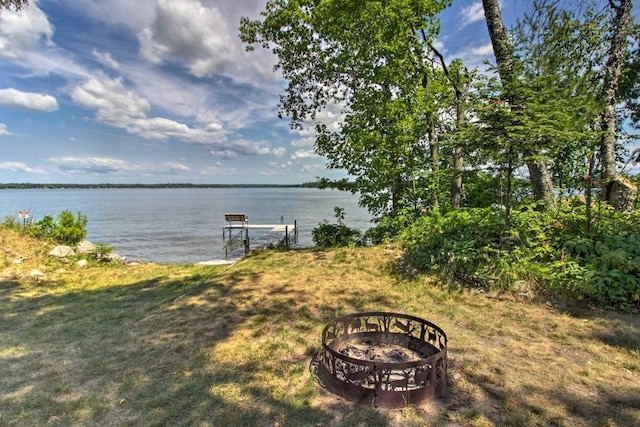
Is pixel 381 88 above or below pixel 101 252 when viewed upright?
above

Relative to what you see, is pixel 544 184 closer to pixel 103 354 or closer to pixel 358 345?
pixel 358 345

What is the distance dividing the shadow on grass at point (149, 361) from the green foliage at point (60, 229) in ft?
12.3

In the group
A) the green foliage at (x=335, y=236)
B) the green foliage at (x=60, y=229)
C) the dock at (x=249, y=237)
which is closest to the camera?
the green foliage at (x=335, y=236)

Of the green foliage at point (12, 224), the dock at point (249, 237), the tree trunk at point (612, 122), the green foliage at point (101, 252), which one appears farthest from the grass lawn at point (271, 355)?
the dock at point (249, 237)

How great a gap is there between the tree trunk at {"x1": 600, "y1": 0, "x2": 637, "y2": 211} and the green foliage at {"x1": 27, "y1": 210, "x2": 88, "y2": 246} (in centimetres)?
1176

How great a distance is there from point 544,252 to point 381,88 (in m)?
5.10

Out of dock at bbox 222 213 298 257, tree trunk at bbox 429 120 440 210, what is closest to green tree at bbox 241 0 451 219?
tree trunk at bbox 429 120 440 210

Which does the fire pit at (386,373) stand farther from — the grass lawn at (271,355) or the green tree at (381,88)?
the green tree at (381,88)

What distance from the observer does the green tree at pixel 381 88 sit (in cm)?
740

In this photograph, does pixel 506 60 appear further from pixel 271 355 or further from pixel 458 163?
pixel 271 355

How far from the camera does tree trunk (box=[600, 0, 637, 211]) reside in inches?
224

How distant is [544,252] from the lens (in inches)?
195

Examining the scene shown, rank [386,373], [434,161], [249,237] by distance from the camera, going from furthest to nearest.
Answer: [249,237] < [434,161] < [386,373]

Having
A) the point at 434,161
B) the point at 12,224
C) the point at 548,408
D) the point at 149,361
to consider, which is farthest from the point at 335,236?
the point at 12,224
